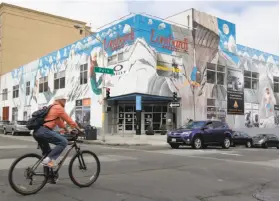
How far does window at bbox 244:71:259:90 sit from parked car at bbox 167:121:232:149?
20948 mm

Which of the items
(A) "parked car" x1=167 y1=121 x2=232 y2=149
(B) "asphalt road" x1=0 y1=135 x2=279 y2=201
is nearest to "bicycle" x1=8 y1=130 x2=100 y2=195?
(B) "asphalt road" x1=0 y1=135 x2=279 y2=201

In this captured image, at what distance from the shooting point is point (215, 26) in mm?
35438

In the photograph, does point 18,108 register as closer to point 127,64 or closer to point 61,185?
point 127,64

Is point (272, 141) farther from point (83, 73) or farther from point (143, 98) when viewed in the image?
point (83, 73)

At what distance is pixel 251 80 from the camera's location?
1583 inches

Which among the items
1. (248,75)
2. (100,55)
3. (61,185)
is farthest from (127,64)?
(61,185)

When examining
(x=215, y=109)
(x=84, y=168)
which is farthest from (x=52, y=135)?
(x=215, y=109)

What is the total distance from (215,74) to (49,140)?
100 ft

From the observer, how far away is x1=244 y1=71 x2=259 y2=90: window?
39.4m

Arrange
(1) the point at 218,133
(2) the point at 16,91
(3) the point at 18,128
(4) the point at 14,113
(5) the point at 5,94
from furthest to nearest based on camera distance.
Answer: (5) the point at 5,94 < (4) the point at 14,113 < (2) the point at 16,91 < (3) the point at 18,128 < (1) the point at 218,133

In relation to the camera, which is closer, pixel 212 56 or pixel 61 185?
pixel 61 185

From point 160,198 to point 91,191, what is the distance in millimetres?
1385

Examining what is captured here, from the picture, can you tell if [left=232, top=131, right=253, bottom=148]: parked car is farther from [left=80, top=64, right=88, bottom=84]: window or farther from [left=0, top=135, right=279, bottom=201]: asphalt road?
[left=80, top=64, right=88, bottom=84]: window

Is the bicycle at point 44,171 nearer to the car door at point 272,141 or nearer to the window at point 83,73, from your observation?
the car door at point 272,141
